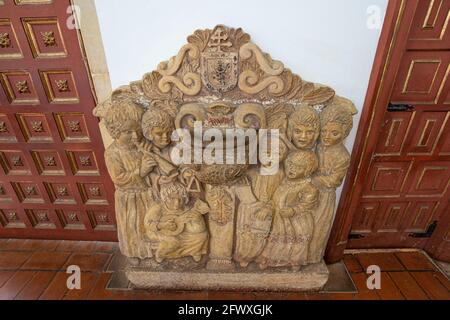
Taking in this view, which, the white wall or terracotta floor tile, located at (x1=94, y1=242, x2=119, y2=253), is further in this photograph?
terracotta floor tile, located at (x1=94, y1=242, x2=119, y2=253)

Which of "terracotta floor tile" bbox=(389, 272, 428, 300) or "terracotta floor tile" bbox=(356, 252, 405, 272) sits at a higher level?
"terracotta floor tile" bbox=(356, 252, 405, 272)

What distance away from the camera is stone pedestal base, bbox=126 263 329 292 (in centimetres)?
183

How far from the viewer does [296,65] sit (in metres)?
Answer: 1.50

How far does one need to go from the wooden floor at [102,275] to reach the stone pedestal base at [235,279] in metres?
0.06

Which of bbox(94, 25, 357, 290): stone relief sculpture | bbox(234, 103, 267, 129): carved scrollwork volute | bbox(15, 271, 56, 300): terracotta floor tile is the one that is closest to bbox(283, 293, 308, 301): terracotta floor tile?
bbox(94, 25, 357, 290): stone relief sculpture

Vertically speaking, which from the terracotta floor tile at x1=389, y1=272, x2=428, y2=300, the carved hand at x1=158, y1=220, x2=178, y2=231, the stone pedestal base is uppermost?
the carved hand at x1=158, y1=220, x2=178, y2=231

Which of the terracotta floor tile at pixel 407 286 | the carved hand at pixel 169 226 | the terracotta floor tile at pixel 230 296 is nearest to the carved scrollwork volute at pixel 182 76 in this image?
the carved hand at pixel 169 226

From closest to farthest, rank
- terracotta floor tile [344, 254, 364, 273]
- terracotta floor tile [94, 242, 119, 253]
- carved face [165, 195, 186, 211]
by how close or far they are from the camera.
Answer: carved face [165, 195, 186, 211]
terracotta floor tile [344, 254, 364, 273]
terracotta floor tile [94, 242, 119, 253]

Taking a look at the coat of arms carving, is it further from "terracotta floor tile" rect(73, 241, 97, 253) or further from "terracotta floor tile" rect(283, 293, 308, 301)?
"terracotta floor tile" rect(73, 241, 97, 253)

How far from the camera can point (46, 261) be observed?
2.18 meters

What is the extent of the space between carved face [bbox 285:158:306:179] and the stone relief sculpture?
12 millimetres

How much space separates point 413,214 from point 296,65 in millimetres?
1602

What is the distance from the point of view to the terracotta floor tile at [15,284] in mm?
1920
